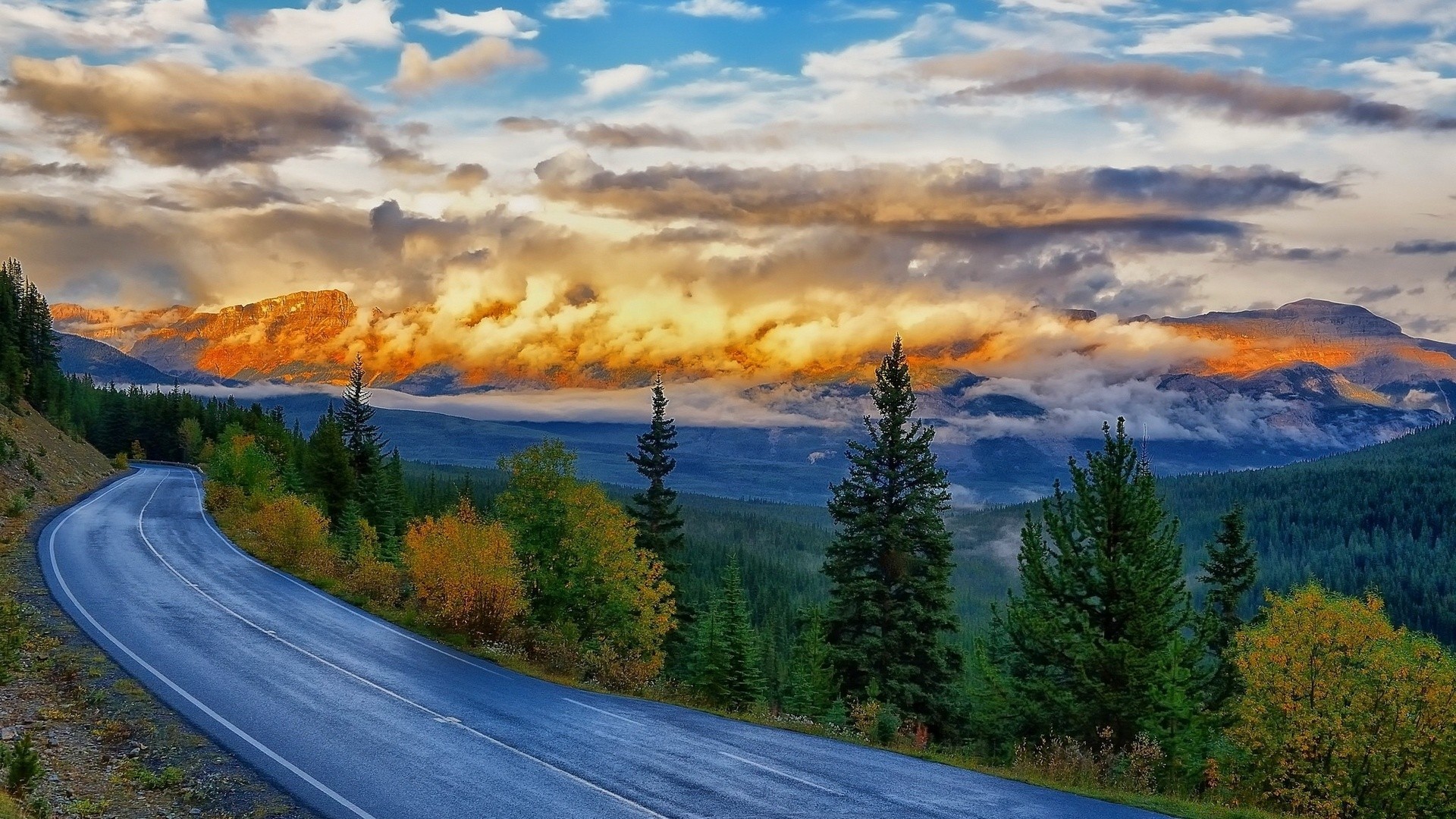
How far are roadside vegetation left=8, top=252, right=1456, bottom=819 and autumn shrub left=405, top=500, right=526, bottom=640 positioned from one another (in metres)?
0.10

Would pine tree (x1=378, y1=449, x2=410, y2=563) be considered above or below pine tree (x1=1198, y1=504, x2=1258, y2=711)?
below

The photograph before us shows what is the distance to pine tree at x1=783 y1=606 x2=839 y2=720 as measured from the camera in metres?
48.4

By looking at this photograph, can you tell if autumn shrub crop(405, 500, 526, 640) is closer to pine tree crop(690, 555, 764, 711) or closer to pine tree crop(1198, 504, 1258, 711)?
pine tree crop(690, 555, 764, 711)

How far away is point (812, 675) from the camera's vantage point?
59.5 m

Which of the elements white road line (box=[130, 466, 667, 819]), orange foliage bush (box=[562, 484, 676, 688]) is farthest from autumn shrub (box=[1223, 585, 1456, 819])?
orange foliage bush (box=[562, 484, 676, 688])

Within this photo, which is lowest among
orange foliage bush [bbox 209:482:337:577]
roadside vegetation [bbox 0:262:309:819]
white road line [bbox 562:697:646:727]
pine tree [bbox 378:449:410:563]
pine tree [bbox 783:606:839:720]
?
pine tree [bbox 783:606:839:720]

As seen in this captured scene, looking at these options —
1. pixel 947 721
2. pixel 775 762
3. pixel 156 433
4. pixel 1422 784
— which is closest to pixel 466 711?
pixel 775 762

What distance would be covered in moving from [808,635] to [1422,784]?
44.5 metres

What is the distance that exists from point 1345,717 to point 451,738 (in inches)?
964

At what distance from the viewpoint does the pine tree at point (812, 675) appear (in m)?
48.4

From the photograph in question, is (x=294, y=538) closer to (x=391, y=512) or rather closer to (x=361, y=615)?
(x=361, y=615)

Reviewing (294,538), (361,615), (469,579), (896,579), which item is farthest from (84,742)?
(294,538)

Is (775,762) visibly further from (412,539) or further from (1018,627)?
(412,539)

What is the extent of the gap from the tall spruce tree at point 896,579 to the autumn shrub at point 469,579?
43.1ft
